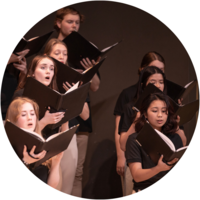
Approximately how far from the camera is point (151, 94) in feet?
5.74

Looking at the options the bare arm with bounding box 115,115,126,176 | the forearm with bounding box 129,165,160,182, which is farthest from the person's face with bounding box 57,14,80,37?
the forearm with bounding box 129,165,160,182

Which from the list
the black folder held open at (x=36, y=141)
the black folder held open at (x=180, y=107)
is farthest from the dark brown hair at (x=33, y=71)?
the black folder held open at (x=180, y=107)

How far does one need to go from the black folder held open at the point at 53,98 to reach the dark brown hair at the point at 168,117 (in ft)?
1.13

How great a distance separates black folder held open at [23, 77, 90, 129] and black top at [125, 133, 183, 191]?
358 mm

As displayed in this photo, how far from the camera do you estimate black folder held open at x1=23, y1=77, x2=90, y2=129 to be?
5.37 ft

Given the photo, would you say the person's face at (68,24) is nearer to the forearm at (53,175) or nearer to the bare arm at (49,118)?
the bare arm at (49,118)

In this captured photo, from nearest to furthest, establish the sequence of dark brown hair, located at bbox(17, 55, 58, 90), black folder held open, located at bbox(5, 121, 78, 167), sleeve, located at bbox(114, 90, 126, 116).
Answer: black folder held open, located at bbox(5, 121, 78, 167) < dark brown hair, located at bbox(17, 55, 58, 90) < sleeve, located at bbox(114, 90, 126, 116)

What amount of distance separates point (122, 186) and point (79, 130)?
1.29 feet

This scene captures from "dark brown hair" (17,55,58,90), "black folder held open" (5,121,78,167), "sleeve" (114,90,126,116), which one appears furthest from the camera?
"sleeve" (114,90,126,116)

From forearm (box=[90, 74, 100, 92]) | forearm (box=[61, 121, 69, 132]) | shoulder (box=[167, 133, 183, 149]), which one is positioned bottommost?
shoulder (box=[167, 133, 183, 149])

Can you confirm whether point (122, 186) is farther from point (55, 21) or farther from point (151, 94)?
point (55, 21)

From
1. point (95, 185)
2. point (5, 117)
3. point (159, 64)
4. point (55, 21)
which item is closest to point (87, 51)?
point (55, 21)

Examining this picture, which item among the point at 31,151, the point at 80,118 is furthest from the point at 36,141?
the point at 80,118

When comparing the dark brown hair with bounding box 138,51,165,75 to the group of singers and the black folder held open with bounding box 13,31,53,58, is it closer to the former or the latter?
the group of singers
